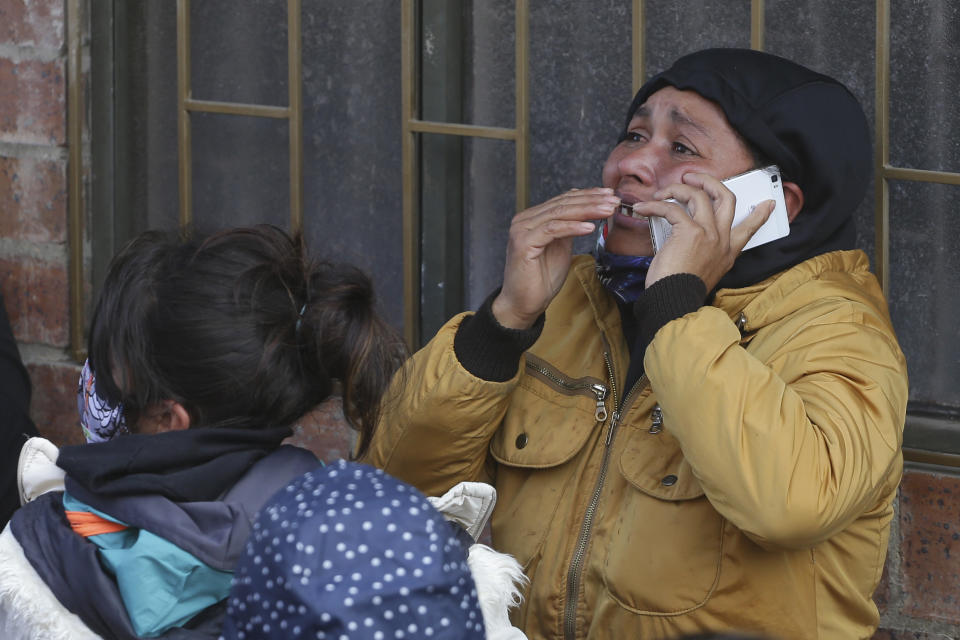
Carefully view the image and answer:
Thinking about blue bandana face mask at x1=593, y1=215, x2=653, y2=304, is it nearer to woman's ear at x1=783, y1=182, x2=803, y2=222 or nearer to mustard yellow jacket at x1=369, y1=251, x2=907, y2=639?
mustard yellow jacket at x1=369, y1=251, x2=907, y2=639

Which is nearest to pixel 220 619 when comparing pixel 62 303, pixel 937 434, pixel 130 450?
pixel 130 450

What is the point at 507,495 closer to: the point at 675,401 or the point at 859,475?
the point at 675,401

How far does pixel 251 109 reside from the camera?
2.84 m

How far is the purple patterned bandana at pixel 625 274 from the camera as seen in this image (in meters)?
2.06

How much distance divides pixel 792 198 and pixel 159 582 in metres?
1.20

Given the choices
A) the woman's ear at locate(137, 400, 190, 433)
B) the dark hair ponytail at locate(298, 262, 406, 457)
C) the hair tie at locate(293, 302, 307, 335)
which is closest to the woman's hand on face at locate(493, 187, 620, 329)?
the dark hair ponytail at locate(298, 262, 406, 457)

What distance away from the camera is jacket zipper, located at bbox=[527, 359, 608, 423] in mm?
2004

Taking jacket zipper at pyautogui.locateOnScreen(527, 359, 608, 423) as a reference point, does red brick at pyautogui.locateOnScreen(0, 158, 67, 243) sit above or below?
above

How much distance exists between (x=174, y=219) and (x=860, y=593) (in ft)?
5.96

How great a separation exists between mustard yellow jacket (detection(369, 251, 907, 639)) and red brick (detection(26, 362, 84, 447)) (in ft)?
3.69

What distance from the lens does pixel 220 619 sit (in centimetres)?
146

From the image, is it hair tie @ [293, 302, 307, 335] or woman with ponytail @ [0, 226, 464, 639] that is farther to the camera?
hair tie @ [293, 302, 307, 335]

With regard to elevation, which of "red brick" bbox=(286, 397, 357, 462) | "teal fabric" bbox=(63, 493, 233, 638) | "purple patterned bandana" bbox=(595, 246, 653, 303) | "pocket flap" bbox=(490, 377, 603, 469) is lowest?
"red brick" bbox=(286, 397, 357, 462)

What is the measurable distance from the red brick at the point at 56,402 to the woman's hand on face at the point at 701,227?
1597 mm
